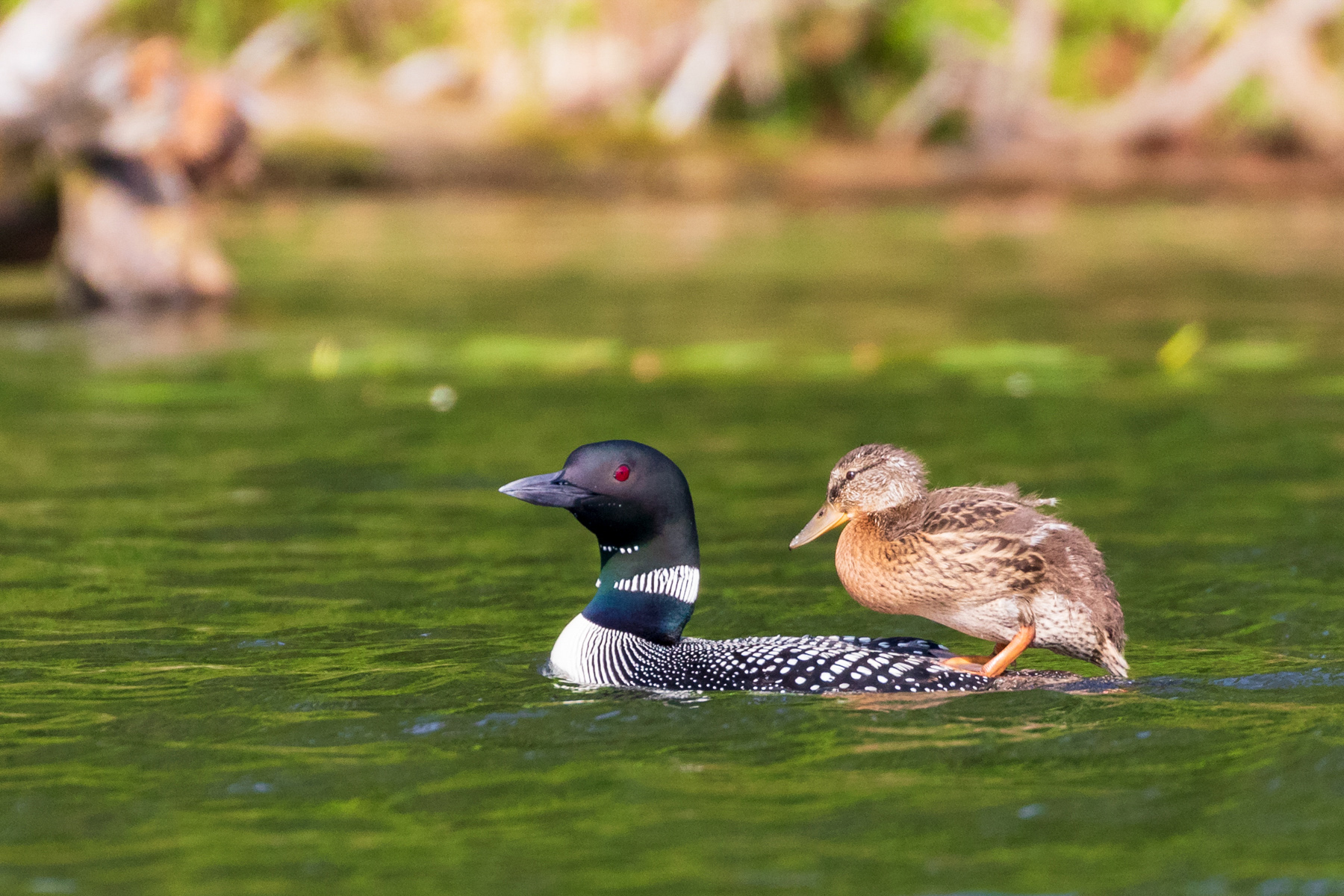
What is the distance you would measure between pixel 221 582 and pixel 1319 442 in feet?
22.3

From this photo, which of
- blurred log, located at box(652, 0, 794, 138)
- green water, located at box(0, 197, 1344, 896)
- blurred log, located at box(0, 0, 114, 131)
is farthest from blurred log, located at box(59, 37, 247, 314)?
blurred log, located at box(652, 0, 794, 138)

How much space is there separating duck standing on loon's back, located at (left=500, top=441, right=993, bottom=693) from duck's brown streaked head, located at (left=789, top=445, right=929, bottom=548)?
1.34ft

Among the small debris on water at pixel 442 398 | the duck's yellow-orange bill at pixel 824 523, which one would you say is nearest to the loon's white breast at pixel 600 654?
the duck's yellow-orange bill at pixel 824 523

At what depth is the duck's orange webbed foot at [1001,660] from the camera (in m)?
6.46

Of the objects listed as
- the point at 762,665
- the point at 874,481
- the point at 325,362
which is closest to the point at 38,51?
the point at 325,362

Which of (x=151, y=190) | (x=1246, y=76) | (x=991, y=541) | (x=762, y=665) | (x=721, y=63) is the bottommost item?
(x=762, y=665)

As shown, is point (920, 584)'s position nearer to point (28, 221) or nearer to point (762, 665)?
point (762, 665)

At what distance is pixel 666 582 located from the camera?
683 cm

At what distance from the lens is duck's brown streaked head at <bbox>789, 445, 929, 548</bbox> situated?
673 cm

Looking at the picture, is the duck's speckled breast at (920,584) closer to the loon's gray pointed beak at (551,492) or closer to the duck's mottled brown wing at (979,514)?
the duck's mottled brown wing at (979,514)

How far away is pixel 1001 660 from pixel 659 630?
46.1 inches

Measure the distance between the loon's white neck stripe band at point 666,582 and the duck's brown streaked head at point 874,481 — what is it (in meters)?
0.39

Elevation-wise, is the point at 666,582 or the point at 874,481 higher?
the point at 874,481

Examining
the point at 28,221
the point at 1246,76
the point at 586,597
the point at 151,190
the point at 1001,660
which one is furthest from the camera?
the point at 1246,76
